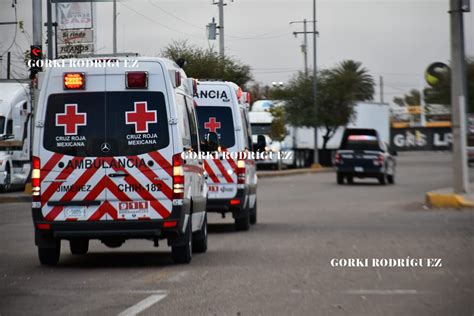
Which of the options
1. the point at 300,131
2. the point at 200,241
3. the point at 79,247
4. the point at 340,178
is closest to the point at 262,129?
the point at 300,131

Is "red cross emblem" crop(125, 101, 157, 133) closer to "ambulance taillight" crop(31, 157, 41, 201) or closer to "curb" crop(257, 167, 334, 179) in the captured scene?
"ambulance taillight" crop(31, 157, 41, 201)

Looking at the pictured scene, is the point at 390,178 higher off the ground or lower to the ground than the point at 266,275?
higher

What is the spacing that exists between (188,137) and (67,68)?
188 centimetres

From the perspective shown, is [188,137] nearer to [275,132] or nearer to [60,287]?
[60,287]

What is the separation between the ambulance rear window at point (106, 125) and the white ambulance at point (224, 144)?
240 inches

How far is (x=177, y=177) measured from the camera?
44.9ft

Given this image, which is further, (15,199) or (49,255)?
(15,199)

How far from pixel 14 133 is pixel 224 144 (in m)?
19.9

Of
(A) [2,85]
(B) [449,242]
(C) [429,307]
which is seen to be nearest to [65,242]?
(B) [449,242]

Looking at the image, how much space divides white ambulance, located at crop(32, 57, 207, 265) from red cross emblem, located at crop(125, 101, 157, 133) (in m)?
0.01

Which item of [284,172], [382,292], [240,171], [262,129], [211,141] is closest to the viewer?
[382,292]

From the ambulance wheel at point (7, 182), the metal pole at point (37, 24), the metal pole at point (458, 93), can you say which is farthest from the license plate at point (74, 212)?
the ambulance wheel at point (7, 182)

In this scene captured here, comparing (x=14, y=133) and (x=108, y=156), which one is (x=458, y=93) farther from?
(x=14, y=133)

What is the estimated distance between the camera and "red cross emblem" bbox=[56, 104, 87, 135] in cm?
1372
